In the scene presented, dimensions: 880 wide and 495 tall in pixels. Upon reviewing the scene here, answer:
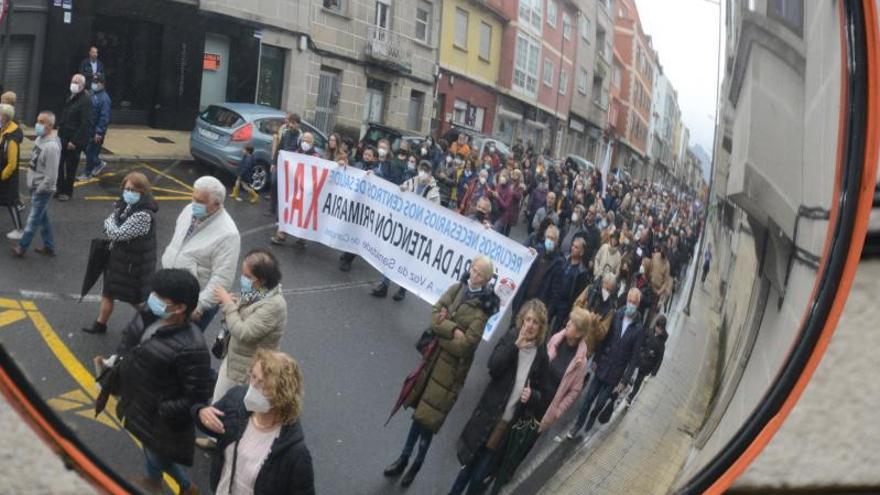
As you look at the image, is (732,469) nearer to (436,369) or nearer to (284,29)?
(436,369)

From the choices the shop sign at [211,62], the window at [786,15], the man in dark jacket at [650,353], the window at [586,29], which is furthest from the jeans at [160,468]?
the window at [786,15]

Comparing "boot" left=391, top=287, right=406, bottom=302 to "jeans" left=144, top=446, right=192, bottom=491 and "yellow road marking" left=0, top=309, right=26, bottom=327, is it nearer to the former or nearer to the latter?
"jeans" left=144, top=446, right=192, bottom=491

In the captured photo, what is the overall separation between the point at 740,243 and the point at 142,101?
1.20 metres

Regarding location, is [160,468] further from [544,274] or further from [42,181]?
[544,274]

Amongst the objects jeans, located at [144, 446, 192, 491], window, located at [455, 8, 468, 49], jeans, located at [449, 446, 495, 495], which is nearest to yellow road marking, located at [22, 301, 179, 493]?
jeans, located at [144, 446, 192, 491]

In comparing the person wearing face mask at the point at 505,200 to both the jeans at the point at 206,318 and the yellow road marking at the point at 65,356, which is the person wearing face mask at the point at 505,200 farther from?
the yellow road marking at the point at 65,356

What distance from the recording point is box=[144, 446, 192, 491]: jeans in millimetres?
1425

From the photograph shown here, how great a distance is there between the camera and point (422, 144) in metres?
1.48

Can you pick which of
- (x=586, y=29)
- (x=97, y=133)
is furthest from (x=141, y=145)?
(x=586, y=29)

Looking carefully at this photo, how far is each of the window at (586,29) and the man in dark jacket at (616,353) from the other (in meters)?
0.54

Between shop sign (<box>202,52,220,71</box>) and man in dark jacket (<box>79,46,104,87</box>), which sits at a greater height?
shop sign (<box>202,52,220,71</box>)

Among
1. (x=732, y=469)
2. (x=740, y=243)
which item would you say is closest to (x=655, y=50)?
(x=740, y=243)

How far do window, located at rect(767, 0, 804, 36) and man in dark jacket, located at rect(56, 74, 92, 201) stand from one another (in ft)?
4.09

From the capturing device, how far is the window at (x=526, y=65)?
1.52 metres
